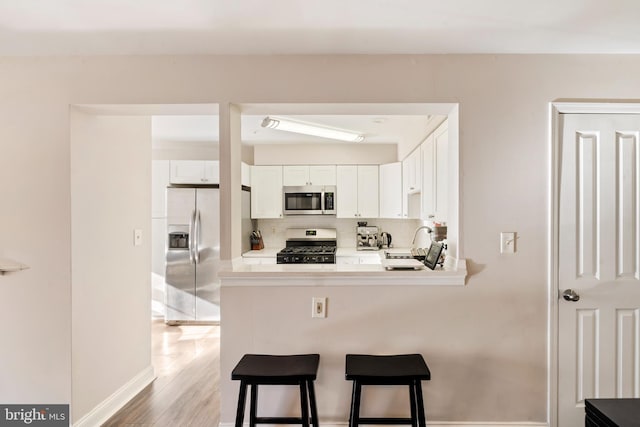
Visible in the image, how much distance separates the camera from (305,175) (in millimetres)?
5062

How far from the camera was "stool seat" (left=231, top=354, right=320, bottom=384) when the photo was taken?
1742 millimetres

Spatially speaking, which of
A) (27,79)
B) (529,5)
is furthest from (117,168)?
(529,5)

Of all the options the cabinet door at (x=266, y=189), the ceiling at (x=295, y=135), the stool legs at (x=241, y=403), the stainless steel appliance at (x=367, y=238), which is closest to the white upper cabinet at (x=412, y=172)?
the ceiling at (x=295, y=135)

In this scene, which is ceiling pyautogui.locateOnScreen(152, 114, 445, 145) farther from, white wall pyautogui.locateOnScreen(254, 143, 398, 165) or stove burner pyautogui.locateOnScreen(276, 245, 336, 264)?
stove burner pyautogui.locateOnScreen(276, 245, 336, 264)

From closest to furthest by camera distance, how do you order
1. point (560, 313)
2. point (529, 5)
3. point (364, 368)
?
point (529, 5), point (364, 368), point (560, 313)

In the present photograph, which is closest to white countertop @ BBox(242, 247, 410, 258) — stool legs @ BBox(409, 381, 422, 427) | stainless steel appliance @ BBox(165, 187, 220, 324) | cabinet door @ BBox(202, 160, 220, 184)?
stainless steel appliance @ BBox(165, 187, 220, 324)

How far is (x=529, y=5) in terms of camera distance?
1.66 metres

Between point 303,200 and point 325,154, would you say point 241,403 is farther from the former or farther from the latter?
point 325,154

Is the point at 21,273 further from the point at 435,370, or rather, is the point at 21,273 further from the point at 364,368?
the point at 435,370

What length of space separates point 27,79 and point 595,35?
3161 mm

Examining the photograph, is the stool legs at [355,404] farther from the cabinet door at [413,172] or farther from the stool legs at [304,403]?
the cabinet door at [413,172]

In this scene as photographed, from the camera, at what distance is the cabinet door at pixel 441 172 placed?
102 inches

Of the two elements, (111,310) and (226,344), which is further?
(111,310)

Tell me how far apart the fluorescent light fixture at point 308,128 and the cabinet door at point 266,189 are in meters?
1.13
